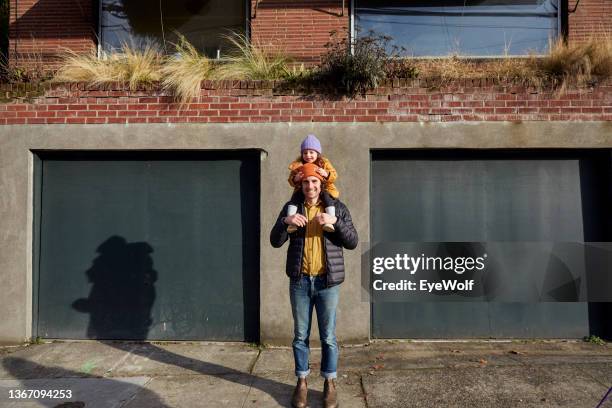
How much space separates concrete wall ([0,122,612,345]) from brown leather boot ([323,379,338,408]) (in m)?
1.56

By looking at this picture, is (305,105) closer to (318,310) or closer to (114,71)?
(114,71)

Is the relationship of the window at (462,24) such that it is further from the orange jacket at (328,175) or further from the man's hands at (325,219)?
the man's hands at (325,219)

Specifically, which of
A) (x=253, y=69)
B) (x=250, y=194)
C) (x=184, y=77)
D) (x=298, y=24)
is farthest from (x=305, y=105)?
(x=298, y=24)

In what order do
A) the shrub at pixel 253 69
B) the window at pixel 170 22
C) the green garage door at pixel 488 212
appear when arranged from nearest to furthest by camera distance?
the green garage door at pixel 488 212 < the shrub at pixel 253 69 < the window at pixel 170 22

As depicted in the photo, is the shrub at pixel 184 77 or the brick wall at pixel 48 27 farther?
the brick wall at pixel 48 27

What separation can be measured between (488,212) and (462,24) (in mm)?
3401

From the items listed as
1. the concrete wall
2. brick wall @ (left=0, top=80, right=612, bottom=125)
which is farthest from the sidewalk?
brick wall @ (left=0, top=80, right=612, bottom=125)

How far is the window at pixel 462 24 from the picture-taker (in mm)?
7227

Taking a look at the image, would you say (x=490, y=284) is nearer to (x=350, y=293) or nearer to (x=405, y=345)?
(x=405, y=345)

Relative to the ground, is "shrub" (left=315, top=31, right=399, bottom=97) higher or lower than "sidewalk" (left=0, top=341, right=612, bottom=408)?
higher

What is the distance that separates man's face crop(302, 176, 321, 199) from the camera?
11.7 feet

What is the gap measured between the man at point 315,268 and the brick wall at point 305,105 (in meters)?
2.02

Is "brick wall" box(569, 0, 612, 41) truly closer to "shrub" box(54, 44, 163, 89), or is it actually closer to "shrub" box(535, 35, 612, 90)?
"shrub" box(535, 35, 612, 90)

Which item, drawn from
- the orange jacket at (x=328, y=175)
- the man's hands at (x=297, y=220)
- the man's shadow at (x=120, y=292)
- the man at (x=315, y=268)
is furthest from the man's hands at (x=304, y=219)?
the man's shadow at (x=120, y=292)
